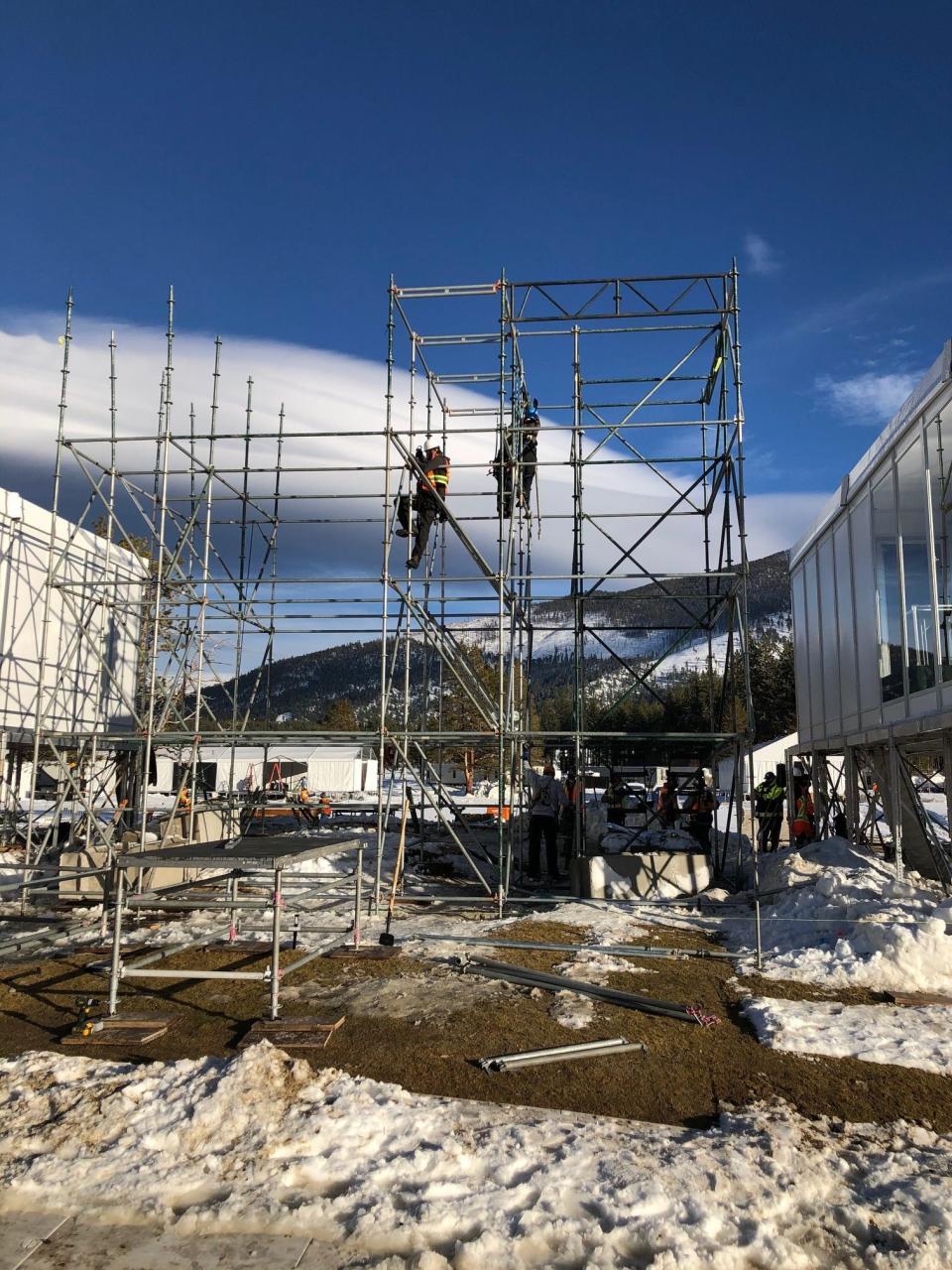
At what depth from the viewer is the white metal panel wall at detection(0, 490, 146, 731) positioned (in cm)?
1411

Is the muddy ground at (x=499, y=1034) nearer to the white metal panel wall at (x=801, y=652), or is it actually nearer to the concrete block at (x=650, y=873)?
the concrete block at (x=650, y=873)

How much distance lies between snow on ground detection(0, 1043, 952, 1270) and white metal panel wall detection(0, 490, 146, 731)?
29.2 ft

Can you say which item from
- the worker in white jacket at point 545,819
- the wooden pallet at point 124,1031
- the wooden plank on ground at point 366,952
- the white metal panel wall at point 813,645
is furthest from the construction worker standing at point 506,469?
the wooden pallet at point 124,1031

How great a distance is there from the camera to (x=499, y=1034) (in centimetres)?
634

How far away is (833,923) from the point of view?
9078mm

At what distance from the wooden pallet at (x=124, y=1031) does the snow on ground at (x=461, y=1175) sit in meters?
0.75

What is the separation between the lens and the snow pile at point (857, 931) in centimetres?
775

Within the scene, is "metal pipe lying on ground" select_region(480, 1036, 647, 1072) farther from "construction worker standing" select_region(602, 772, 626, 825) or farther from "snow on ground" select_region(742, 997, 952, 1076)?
"construction worker standing" select_region(602, 772, 626, 825)

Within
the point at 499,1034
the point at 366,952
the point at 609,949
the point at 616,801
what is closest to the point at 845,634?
the point at 616,801

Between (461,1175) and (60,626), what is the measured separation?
44.6 feet

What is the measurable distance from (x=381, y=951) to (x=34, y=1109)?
423 cm

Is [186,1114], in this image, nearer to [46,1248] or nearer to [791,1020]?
[46,1248]

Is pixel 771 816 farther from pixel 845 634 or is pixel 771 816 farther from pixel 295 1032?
pixel 295 1032

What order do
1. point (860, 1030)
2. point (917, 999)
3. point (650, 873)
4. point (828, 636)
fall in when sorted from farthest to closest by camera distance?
point (828, 636), point (650, 873), point (917, 999), point (860, 1030)
